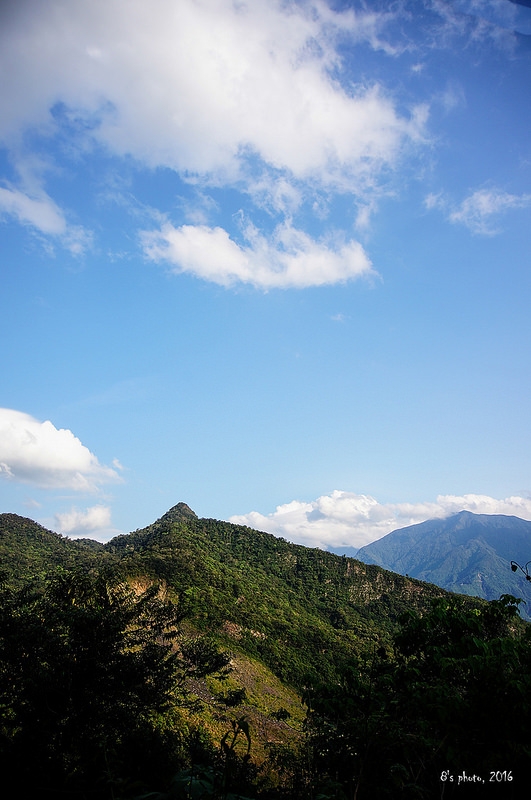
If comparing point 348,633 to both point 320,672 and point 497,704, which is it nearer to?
point 320,672

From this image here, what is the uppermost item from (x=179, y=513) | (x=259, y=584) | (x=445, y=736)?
(x=179, y=513)

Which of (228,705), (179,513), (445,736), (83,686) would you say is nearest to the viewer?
(445,736)

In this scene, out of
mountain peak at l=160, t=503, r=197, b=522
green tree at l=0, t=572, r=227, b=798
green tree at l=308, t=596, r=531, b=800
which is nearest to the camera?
green tree at l=308, t=596, r=531, b=800

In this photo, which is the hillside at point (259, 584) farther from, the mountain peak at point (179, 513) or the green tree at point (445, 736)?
the green tree at point (445, 736)

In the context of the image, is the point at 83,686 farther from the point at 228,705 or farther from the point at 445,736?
the point at 445,736

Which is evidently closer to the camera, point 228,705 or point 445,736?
point 445,736

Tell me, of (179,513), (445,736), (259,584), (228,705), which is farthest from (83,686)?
(179,513)

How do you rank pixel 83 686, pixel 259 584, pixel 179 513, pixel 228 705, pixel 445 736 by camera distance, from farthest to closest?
1. pixel 179 513
2. pixel 259 584
3. pixel 228 705
4. pixel 83 686
5. pixel 445 736

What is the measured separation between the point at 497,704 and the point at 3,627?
38.8 ft

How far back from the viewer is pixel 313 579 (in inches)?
3504

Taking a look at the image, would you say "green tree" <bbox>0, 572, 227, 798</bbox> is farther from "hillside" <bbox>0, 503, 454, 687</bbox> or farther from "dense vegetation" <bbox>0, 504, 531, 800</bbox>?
"hillside" <bbox>0, 503, 454, 687</bbox>

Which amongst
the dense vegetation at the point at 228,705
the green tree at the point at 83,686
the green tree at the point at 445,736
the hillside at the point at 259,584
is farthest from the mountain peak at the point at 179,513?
the green tree at the point at 445,736

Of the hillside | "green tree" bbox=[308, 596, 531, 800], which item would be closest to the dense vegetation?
"green tree" bbox=[308, 596, 531, 800]

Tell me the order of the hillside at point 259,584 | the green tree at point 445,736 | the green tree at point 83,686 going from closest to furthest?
the green tree at point 445,736 → the green tree at point 83,686 → the hillside at point 259,584
